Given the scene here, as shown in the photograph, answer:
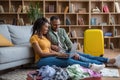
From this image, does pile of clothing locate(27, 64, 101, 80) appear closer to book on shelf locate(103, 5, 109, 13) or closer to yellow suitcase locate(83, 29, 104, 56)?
yellow suitcase locate(83, 29, 104, 56)

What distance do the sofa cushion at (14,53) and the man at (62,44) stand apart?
16.4 inches

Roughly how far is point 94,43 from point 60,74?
206 cm

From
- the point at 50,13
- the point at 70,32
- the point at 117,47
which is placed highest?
the point at 50,13

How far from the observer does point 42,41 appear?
398cm

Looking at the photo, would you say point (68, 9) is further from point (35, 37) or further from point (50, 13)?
point (35, 37)

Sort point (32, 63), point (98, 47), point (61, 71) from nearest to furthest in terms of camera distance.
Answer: point (61, 71), point (32, 63), point (98, 47)

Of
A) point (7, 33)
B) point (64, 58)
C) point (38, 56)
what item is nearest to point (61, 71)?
point (64, 58)

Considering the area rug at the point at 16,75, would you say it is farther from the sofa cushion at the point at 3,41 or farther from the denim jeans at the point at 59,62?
the sofa cushion at the point at 3,41

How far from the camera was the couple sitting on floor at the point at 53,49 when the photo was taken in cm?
374

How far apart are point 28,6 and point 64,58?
4.17m

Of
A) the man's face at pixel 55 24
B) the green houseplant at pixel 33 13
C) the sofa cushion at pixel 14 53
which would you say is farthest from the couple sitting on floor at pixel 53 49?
the green houseplant at pixel 33 13

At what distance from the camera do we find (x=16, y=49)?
13.3ft

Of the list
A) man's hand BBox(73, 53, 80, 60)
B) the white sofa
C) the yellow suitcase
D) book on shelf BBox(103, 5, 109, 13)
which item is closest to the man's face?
the white sofa

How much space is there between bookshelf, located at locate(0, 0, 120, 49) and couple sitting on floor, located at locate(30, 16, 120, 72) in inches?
129
